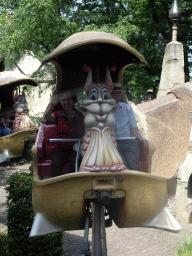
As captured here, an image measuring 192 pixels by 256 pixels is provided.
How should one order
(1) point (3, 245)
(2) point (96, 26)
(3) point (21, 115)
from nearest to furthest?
(1) point (3, 245) < (2) point (96, 26) < (3) point (21, 115)

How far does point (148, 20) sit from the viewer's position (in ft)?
47.1

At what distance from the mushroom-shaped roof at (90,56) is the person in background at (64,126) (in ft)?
0.49

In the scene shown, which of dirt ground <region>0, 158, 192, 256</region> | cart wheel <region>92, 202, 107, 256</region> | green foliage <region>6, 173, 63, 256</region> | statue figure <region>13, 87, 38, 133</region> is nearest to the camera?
cart wheel <region>92, 202, 107, 256</region>

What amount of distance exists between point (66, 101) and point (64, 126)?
252mm

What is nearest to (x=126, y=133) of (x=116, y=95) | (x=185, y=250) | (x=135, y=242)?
(x=116, y=95)

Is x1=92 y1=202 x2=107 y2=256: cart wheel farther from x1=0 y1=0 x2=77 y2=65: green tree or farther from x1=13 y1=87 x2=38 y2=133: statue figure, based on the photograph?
x1=13 y1=87 x2=38 y2=133: statue figure

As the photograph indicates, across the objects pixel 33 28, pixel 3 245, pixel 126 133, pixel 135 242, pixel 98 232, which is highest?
pixel 33 28

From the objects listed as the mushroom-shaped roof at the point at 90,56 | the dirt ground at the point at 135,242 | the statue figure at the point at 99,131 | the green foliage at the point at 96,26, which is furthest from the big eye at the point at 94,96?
the green foliage at the point at 96,26

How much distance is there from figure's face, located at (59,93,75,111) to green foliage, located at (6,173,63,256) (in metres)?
1.38

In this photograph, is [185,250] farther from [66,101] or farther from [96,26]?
[96,26]

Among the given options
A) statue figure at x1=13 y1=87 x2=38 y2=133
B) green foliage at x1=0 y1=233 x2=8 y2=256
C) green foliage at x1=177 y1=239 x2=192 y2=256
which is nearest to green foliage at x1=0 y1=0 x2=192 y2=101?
statue figure at x1=13 y1=87 x2=38 y2=133

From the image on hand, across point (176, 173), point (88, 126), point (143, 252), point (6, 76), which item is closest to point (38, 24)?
point (6, 76)

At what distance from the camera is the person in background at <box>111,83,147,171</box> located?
3211 millimetres

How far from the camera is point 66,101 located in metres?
3.26
